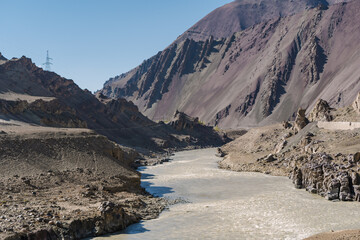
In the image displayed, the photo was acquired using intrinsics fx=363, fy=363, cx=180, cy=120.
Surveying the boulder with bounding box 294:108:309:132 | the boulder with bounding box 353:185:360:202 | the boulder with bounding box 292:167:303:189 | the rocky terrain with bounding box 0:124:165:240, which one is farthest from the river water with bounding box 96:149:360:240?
the boulder with bounding box 294:108:309:132

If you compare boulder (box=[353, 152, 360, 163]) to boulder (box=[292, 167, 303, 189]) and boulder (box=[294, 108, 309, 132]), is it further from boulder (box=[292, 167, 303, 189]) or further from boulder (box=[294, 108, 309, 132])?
boulder (box=[294, 108, 309, 132])

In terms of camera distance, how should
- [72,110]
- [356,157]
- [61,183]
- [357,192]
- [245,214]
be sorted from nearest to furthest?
[245,214], [357,192], [61,183], [356,157], [72,110]

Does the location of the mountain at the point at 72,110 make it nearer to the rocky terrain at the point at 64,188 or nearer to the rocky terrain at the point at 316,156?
the rocky terrain at the point at 64,188

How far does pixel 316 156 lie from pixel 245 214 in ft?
65.9

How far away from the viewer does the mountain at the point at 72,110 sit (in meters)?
85.1

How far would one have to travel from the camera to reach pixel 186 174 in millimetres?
58062

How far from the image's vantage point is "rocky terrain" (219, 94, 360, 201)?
34.0 metres

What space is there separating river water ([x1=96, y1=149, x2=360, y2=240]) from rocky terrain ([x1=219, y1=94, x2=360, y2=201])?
1643 mm

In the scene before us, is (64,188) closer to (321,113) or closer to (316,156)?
(316,156)

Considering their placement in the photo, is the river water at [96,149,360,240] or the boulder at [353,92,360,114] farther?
the boulder at [353,92,360,114]

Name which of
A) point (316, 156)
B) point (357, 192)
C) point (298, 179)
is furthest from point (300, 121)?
point (357, 192)

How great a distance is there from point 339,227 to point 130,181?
72.2 ft

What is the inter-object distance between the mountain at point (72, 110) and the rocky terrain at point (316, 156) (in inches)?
1601

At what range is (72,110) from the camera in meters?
103
